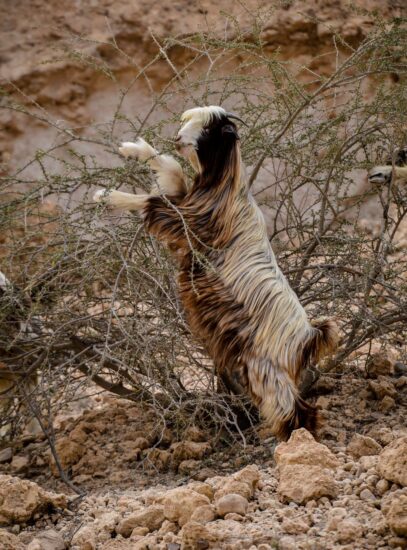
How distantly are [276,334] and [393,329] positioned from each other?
957mm

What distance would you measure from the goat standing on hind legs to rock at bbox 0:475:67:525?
1.12 meters

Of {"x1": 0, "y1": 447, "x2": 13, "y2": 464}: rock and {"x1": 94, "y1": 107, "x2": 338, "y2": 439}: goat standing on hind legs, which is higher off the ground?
{"x1": 94, "y1": 107, "x2": 338, "y2": 439}: goat standing on hind legs

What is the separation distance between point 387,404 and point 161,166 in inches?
77.9

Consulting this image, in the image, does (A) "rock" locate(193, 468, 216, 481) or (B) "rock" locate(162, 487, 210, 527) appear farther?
(A) "rock" locate(193, 468, 216, 481)

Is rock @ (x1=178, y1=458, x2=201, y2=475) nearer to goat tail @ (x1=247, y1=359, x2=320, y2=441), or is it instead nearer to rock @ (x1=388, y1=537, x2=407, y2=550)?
goat tail @ (x1=247, y1=359, x2=320, y2=441)

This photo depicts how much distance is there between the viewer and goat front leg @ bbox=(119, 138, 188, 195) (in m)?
4.58

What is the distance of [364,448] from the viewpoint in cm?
434

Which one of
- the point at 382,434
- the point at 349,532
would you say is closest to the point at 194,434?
the point at 382,434

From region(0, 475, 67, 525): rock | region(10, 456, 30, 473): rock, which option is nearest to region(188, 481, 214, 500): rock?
region(0, 475, 67, 525): rock

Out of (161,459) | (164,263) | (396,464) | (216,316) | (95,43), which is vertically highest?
(95,43)

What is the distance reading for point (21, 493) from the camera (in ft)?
13.6

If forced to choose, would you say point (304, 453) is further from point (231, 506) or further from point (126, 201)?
point (126, 201)

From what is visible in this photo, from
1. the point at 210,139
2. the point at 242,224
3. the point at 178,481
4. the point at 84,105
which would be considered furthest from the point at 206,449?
the point at 84,105

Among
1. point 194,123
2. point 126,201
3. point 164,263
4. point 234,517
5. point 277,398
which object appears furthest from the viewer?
point 164,263
